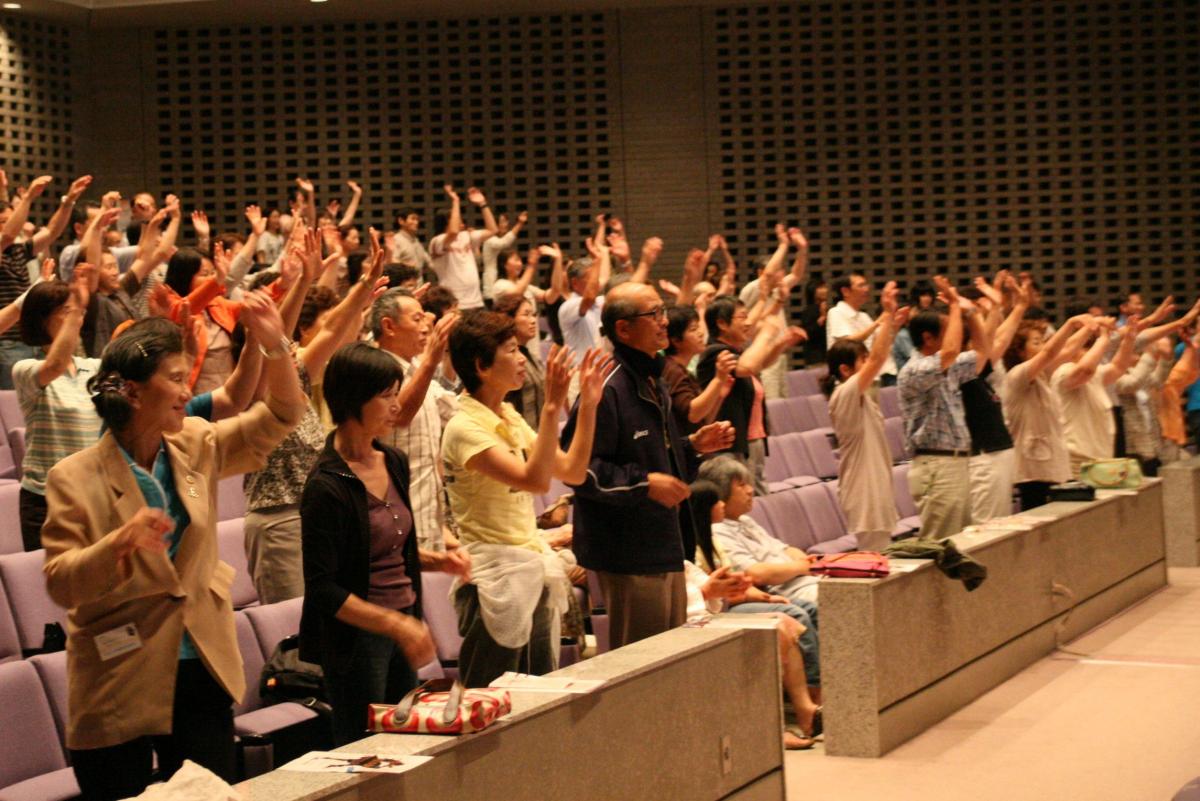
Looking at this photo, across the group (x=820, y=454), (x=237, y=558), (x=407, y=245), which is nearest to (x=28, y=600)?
(x=237, y=558)

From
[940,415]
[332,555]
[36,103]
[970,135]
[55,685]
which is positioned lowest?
[55,685]

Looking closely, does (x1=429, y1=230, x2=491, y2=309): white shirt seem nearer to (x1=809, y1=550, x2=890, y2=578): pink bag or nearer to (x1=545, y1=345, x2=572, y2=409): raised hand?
(x1=809, y1=550, x2=890, y2=578): pink bag

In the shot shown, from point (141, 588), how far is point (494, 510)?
4.68ft

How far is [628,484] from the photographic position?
4309mm

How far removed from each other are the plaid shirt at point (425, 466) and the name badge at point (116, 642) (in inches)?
63.5

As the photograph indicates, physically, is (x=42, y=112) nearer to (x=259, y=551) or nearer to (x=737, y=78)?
(x=737, y=78)

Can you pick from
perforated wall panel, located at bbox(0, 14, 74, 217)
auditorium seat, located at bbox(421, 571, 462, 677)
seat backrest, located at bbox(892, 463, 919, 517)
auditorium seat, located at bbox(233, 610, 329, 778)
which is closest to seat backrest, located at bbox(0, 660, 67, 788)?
auditorium seat, located at bbox(233, 610, 329, 778)

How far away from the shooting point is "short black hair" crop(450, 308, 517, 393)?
4.15 m

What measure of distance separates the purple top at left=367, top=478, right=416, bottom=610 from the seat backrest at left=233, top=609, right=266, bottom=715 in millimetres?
1136

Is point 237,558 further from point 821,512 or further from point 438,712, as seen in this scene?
point 821,512

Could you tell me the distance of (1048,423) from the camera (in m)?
8.04

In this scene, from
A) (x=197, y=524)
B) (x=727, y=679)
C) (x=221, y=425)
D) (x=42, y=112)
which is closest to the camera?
(x=197, y=524)

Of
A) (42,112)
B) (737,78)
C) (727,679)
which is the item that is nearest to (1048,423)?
(727,679)

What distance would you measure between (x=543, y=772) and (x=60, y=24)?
12321 mm
